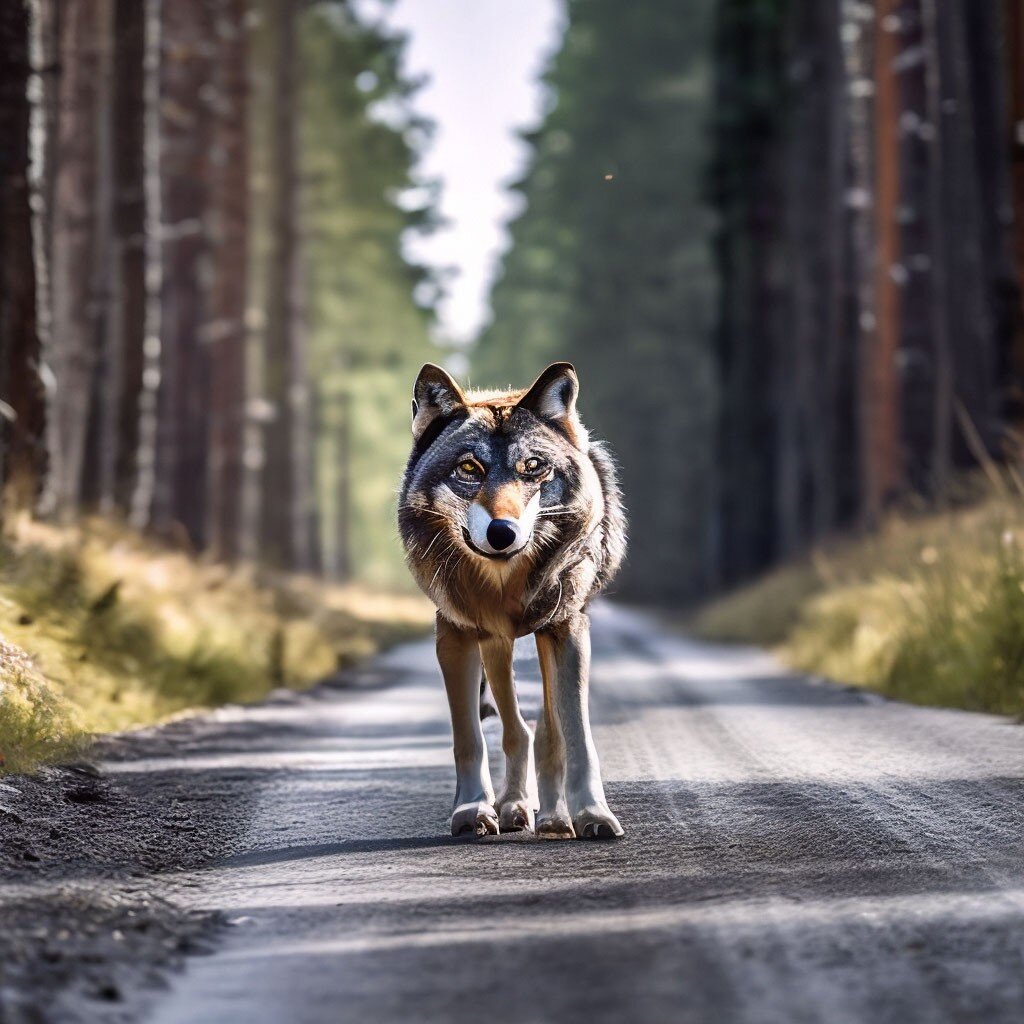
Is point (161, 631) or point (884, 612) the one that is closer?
point (161, 631)

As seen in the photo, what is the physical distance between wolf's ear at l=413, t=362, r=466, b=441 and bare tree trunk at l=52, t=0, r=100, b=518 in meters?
13.9

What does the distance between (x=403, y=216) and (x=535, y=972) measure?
42.5m

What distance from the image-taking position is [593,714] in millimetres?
12594

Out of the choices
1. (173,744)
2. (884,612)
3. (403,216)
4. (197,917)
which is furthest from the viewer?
(403,216)

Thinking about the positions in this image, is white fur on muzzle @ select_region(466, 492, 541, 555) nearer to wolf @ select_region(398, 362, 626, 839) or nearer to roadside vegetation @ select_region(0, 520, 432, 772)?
wolf @ select_region(398, 362, 626, 839)

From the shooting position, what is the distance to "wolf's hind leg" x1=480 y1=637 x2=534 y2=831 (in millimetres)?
7488

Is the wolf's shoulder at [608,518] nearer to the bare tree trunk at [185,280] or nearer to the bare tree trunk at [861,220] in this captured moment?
the bare tree trunk at [185,280]

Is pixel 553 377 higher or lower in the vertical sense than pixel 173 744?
higher

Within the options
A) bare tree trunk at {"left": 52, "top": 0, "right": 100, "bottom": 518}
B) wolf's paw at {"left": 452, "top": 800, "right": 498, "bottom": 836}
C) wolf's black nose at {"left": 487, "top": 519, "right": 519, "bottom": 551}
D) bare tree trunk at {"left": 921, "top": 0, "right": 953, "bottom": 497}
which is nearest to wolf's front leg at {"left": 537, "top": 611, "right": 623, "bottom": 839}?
wolf's paw at {"left": 452, "top": 800, "right": 498, "bottom": 836}

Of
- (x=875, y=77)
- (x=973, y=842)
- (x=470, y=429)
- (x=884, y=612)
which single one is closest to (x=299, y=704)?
(x=884, y=612)

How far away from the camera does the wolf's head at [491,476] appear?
693 cm

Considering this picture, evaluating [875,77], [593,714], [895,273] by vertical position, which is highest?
[875,77]

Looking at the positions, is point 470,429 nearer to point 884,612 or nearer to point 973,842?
point 973,842

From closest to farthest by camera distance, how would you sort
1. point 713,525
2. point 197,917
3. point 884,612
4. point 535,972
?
1. point 535,972
2. point 197,917
3. point 884,612
4. point 713,525
